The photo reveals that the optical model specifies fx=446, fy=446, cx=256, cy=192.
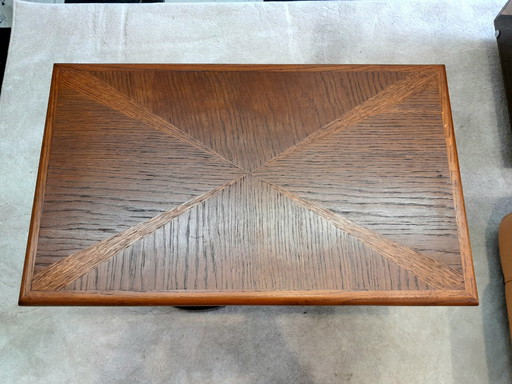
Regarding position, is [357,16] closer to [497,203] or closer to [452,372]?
[497,203]

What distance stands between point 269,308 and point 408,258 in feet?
1.50

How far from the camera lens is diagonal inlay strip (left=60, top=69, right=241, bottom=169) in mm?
895

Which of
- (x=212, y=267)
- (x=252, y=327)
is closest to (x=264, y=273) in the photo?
(x=212, y=267)

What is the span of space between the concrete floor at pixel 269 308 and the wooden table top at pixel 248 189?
1.25 feet

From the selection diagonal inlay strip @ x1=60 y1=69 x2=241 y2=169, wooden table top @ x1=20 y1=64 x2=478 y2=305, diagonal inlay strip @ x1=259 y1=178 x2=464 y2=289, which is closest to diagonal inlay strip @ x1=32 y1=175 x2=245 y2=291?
wooden table top @ x1=20 y1=64 x2=478 y2=305

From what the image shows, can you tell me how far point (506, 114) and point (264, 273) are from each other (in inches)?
38.4

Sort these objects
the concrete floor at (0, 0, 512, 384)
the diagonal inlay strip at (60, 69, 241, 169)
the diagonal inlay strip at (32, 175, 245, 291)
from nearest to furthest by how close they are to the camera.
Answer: the diagonal inlay strip at (32, 175, 245, 291), the diagonal inlay strip at (60, 69, 241, 169), the concrete floor at (0, 0, 512, 384)

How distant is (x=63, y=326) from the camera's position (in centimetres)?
113

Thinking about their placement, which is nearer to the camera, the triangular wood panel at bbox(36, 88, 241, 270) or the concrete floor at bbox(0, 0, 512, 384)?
the triangular wood panel at bbox(36, 88, 241, 270)

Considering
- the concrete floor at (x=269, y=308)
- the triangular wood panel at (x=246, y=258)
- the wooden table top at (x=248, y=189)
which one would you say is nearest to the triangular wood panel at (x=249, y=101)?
the wooden table top at (x=248, y=189)

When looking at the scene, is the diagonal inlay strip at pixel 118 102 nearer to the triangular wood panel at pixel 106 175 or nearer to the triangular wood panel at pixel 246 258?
the triangular wood panel at pixel 106 175

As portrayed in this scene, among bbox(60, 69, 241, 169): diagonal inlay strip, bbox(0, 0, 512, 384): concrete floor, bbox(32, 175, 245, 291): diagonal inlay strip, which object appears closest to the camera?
bbox(32, 175, 245, 291): diagonal inlay strip

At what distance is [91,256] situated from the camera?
80 centimetres

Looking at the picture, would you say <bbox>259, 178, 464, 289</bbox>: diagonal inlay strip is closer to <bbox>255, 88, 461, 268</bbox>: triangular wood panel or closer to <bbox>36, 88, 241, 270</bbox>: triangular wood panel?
<bbox>255, 88, 461, 268</bbox>: triangular wood panel
